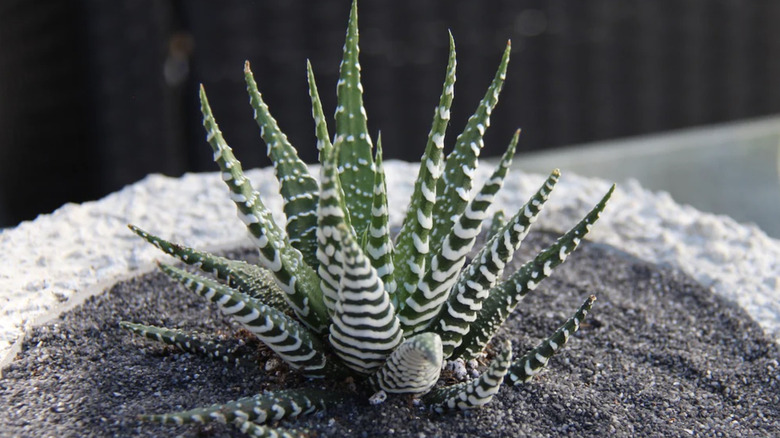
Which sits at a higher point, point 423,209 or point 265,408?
point 423,209

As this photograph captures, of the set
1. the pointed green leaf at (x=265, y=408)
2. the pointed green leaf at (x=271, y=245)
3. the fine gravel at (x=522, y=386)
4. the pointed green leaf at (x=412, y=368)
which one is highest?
the pointed green leaf at (x=271, y=245)

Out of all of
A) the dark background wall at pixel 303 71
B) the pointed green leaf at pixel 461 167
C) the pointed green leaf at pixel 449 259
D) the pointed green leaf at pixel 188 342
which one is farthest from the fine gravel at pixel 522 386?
the dark background wall at pixel 303 71

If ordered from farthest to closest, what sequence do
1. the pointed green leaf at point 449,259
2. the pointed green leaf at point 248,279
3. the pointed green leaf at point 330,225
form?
the pointed green leaf at point 248,279 → the pointed green leaf at point 449,259 → the pointed green leaf at point 330,225

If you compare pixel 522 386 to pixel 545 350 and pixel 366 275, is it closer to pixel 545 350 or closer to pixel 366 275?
pixel 545 350

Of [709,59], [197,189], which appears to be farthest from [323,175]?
[709,59]

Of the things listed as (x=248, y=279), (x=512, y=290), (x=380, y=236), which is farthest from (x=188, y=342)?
(x=512, y=290)

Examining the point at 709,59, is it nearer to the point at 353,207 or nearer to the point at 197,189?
the point at 197,189

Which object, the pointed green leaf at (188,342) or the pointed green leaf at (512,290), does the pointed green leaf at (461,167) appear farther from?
the pointed green leaf at (188,342)
